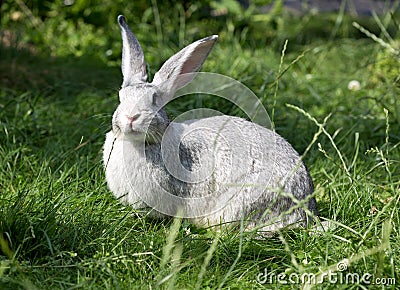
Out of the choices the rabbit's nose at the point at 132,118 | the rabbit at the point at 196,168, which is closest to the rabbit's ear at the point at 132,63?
the rabbit at the point at 196,168

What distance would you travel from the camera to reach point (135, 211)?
3102 millimetres

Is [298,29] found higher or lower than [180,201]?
lower

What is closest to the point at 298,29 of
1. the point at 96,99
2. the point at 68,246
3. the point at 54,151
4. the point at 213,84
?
the point at 213,84

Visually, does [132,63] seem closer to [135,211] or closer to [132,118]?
[132,118]

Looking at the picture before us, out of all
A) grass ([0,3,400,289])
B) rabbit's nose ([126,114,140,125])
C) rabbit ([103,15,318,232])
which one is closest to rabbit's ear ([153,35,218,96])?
rabbit ([103,15,318,232])

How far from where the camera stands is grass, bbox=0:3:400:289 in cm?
254

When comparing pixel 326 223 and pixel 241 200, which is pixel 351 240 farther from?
pixel 241 200

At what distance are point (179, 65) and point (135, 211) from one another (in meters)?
0.83

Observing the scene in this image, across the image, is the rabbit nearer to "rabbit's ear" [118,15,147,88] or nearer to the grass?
"rabbit's ear" [118,15,147,88]

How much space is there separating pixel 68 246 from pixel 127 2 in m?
4.65

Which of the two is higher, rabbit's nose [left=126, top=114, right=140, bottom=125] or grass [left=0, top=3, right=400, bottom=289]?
rabbit's nose [left=126, top=114, right=140, bottom=125]

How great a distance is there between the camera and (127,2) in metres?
6.84

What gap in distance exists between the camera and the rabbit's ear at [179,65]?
316 centimetres

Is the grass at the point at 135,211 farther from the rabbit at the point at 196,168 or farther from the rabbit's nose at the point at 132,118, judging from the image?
the rabbit's nose at the point at 132,118
